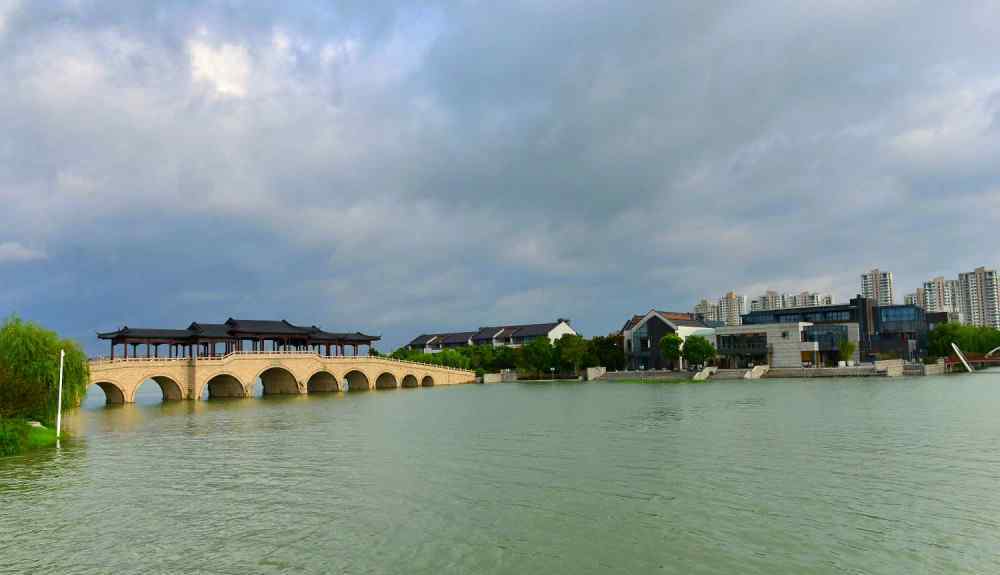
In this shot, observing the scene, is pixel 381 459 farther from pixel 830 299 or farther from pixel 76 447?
pixel 830 299

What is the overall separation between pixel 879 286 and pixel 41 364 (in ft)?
535

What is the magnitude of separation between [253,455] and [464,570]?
15314mm

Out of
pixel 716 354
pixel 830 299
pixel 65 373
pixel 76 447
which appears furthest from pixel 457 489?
pixel 830 299

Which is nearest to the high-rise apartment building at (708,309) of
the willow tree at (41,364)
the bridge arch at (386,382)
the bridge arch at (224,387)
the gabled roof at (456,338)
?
the gabled roof at (456,338)

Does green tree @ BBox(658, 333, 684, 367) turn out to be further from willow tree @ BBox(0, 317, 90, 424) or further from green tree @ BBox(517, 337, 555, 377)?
willow tree @ BBox(0, 317, 90, 424)

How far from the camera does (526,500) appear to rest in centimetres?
1577

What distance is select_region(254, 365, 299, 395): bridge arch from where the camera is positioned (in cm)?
6694

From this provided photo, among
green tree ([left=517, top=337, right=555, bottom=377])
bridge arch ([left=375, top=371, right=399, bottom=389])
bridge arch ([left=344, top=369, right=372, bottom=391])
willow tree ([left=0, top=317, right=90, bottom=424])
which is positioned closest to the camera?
willow tree ([left=0, top=317, right=90, bottom=424])

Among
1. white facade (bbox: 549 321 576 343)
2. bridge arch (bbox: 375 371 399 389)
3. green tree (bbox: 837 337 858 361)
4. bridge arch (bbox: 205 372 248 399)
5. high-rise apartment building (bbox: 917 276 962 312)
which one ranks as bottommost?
bridge arch (bbox: 375 371 399 389)

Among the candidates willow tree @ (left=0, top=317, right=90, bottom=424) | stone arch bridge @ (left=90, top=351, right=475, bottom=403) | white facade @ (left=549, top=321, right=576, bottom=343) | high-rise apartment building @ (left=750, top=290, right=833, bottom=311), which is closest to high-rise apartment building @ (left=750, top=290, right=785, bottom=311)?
high-rise apartment building @ (left=750, top=290, right=833, bottom=311)

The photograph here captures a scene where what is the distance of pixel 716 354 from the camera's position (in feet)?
272

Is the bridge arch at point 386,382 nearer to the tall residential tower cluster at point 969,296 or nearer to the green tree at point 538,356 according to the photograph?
the green tree at point 538,356

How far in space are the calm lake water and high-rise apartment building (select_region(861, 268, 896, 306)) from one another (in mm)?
136092

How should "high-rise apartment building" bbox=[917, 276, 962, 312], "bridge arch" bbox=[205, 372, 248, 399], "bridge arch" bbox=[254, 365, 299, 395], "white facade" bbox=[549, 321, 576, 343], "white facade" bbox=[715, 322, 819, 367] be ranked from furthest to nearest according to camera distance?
"high-rise apartment building" bbox=[917, 276, 962, 312] → "white facade" bbox=[549, 321, 576, 343] → "white facade" bbox=[715, 322, 819, 367] → "bridge arch" bbox=[254, 365, 299, 395] → "bridge arch" bbox=[205, 372, 248, 399]
